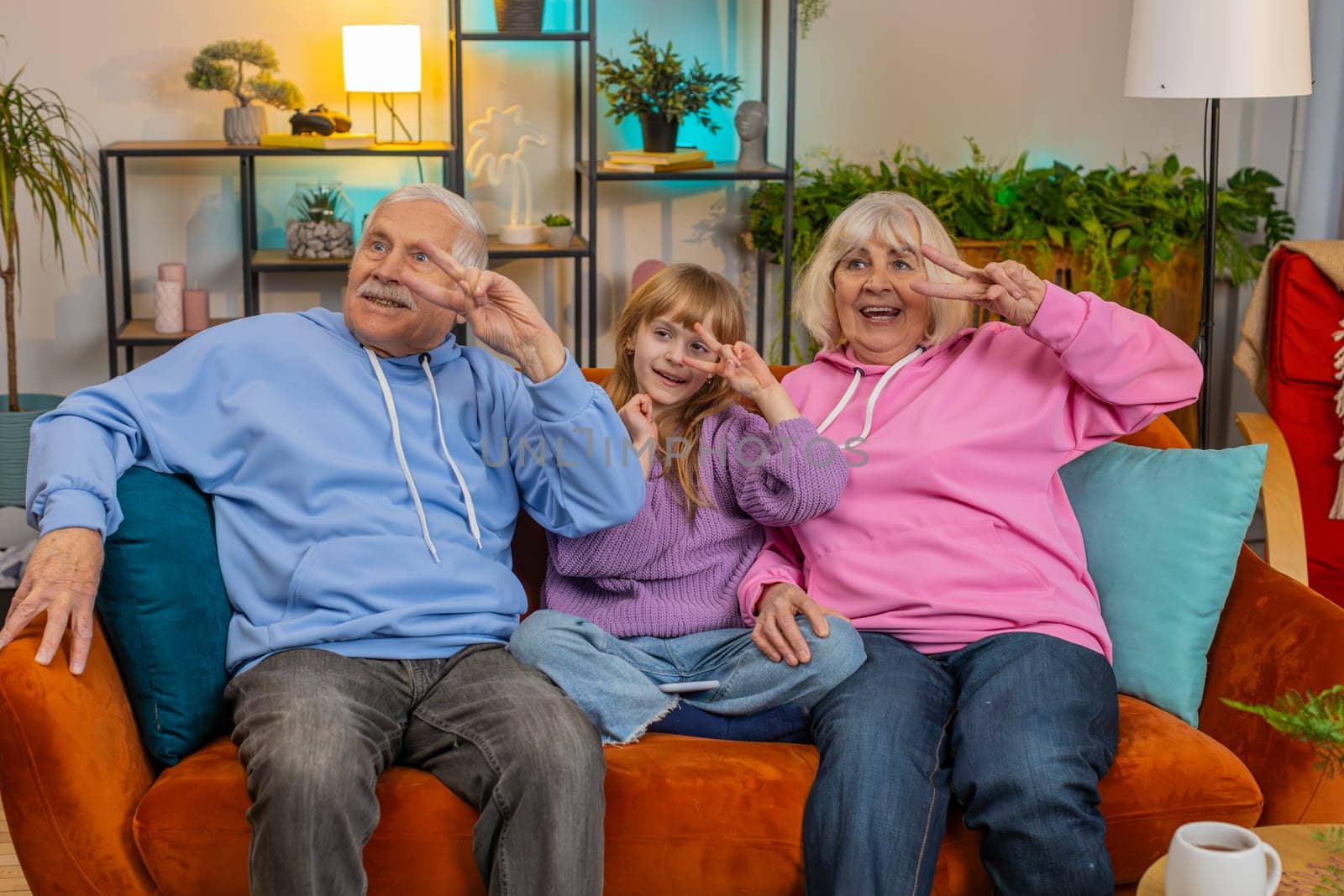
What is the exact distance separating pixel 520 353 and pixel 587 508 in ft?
0.82

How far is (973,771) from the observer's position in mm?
1739

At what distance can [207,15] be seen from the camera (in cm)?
390

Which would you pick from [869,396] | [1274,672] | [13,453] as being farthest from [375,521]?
[13,453]

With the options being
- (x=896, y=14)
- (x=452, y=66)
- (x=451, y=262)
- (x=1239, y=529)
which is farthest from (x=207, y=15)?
(x=1239, y=529)

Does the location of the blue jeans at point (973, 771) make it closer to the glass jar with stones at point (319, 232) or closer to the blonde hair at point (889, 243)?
the blonde hair at point (889, 243)

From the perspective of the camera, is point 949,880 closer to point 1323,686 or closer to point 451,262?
point 1323,686

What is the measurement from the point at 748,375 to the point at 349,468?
1.96ft

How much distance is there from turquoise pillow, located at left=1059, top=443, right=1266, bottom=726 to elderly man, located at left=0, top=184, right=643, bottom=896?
29.4 inches

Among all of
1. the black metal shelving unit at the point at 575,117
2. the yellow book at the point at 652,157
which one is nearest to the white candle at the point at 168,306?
the black metal shelving unit at the point at 575,117

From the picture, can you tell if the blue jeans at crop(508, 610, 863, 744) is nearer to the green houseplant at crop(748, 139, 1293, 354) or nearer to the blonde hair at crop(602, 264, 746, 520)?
the blonde hair at crop(602, 264, 746, 520)

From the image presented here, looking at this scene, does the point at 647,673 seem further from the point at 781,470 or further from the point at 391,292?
the point at 391,292

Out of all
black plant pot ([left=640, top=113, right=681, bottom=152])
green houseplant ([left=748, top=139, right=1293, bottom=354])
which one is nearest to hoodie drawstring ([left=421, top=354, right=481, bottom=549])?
black plant pot ([left=640, top=113, right=681, bottom=152])

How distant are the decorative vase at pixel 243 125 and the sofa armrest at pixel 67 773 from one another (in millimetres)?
2280

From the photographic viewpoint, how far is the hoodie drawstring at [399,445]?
1944 mm
